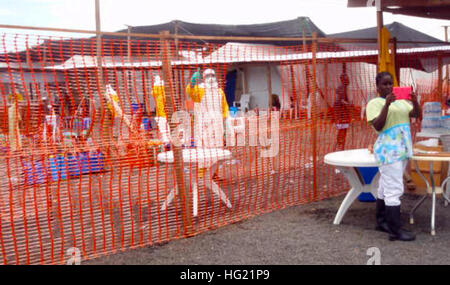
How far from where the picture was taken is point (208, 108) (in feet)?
19.1

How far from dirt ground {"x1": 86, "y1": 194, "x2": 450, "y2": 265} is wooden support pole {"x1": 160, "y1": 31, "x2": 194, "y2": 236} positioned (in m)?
0.25

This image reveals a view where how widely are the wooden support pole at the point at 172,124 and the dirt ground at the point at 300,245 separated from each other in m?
0.25

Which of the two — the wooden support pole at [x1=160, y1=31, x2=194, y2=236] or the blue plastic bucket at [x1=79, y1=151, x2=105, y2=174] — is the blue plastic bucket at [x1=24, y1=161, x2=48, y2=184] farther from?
the wooden support pole at [x1=160, y1=31, x2=194, y2=236]

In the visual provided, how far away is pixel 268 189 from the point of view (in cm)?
663

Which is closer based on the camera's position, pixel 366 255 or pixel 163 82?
pixel 366 255

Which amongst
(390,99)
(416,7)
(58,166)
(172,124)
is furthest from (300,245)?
(416,7)

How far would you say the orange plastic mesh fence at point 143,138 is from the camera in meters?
4.22

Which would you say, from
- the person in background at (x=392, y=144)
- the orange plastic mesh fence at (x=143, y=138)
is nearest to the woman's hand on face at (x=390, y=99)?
the person in background at (x=392, y=144)

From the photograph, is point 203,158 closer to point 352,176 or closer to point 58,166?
point 58,166

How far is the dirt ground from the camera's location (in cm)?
389

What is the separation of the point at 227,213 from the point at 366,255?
198 centimetres

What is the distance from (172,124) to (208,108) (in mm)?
1343

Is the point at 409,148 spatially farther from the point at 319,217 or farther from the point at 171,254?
the point at 171,254

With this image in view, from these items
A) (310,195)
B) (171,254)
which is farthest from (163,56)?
(310,195)
